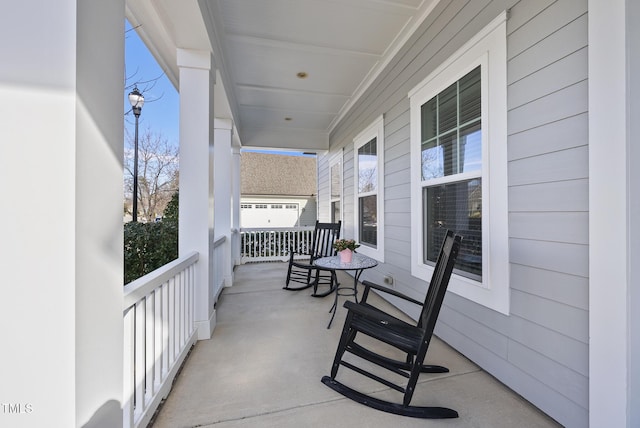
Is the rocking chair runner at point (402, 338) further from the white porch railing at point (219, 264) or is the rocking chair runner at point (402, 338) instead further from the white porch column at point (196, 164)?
the white porch railing at point (219, 264)

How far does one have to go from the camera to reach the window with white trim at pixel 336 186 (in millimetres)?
5811

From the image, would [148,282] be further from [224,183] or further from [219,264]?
[224,183]

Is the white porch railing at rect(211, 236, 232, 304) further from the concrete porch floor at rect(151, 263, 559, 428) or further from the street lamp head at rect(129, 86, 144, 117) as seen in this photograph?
the street lamp head at rect(129, 86, 144, 117)

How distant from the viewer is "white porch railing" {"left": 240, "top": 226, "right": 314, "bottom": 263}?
21.2ft

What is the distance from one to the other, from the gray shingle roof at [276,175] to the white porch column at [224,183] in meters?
9.04

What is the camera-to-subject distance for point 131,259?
11.8 ft

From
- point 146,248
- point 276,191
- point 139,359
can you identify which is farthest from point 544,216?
point 276,191

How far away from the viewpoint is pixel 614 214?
125 cm

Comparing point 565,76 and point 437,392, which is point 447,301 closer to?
point 437,392

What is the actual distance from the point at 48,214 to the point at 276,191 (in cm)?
1327

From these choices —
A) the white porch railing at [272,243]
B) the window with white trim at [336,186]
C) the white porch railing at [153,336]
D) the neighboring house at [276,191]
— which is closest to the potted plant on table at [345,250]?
the white porch railing at [153,336]

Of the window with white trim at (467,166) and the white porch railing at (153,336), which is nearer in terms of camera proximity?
the white porch railing at (153,336)

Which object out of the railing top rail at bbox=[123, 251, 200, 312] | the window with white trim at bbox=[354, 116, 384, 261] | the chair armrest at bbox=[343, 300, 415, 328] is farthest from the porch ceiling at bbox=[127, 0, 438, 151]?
the chair armrest at bbox=[343, 300, 415, 328]

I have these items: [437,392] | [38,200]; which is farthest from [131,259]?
[437,392]
